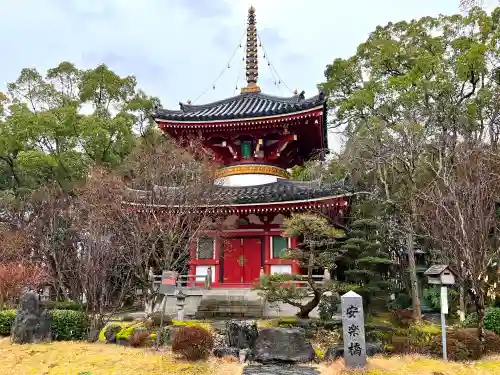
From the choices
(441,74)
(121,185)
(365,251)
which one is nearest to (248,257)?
(365,251)

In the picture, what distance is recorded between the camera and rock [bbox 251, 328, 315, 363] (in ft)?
35.6

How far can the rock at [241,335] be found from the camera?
11633mm

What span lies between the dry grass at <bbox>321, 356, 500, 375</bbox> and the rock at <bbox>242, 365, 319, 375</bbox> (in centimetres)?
36

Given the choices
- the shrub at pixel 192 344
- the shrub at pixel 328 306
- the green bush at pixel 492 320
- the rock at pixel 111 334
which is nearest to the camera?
the shrub at pixel 192 344

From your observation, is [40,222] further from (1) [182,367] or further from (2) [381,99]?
(2) [381,99]

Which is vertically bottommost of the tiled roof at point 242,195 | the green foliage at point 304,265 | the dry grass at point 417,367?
the dry grass at point 417,367

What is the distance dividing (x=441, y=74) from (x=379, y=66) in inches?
235

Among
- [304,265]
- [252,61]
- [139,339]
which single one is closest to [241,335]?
[139,339]

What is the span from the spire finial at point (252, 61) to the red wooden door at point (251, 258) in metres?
9.44

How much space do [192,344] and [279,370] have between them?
2172mm

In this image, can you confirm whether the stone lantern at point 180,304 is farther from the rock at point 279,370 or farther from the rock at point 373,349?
the rock at point 373,349

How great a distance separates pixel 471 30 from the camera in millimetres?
25531

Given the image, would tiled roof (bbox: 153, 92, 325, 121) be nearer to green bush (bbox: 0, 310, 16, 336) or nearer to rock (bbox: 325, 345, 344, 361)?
green bush (bbox: 0, 310, 16, 336)

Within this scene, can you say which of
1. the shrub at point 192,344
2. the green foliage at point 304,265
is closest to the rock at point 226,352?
the shrub at point 192,344
